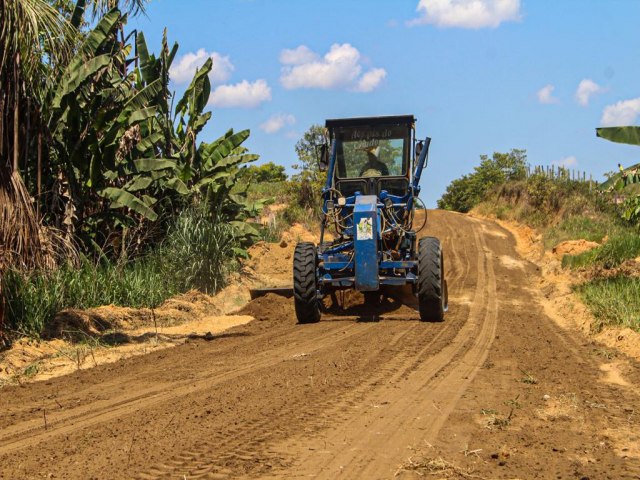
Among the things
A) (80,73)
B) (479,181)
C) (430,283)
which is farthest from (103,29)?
(479,181)

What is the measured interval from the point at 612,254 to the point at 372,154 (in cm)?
788

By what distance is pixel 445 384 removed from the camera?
24.7 feet

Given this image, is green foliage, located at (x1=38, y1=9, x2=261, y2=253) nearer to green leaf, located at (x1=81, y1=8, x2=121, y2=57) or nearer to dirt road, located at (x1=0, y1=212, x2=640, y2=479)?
green leaf, located at (x1=81, y1=8, x2=121, y2=57)

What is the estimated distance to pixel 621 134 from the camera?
499 inches

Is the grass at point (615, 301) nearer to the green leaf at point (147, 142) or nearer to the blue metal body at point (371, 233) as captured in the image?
the blue metal body at point (371, 233)

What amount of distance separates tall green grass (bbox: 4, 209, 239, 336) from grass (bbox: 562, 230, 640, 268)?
29.1 feet

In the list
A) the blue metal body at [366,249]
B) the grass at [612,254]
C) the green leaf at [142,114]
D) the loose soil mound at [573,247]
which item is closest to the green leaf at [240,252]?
the green leaf at [142,114]

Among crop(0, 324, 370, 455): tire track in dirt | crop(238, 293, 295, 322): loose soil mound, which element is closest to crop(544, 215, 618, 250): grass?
crop(238, 293, 295, 322): loose soil mound

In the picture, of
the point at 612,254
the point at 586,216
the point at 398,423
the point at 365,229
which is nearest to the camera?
the point at 398,423

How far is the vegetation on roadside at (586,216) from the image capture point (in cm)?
1294

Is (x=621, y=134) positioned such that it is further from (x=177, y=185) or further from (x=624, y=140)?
(x=177, y=185)

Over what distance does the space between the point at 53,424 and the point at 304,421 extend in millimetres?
2019

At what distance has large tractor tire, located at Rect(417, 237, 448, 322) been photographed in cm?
1206

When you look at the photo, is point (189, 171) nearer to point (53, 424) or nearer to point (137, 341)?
point (137, 341)
